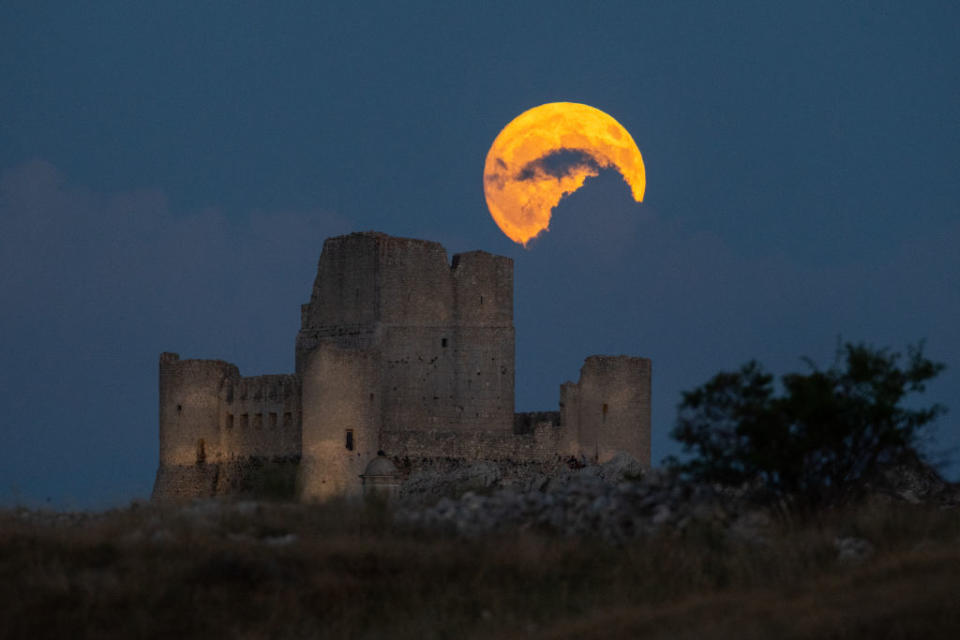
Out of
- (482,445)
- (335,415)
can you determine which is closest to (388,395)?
(482,445)

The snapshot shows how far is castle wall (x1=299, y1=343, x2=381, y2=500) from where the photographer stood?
42.7 metres

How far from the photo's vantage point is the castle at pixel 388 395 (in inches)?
1695

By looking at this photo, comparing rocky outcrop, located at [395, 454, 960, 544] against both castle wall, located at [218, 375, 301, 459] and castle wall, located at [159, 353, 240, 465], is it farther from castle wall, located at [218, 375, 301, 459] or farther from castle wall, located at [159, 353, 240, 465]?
castle wall, located at [159, 353, 240, 465]

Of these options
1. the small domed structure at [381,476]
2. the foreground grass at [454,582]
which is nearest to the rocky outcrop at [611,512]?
the foreground grass at [454,582]

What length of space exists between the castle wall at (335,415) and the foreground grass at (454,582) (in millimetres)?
20922

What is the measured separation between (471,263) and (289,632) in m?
32.7

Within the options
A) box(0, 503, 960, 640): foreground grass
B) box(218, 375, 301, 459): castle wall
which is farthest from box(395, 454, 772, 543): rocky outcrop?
box(218, 375, 301, 459): castle wall

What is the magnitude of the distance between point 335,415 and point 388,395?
5450 mm

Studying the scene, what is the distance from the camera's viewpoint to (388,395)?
48.1m

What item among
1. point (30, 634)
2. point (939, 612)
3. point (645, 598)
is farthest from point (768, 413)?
point (30, 634)

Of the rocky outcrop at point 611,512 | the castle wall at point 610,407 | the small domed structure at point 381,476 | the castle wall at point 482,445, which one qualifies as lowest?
the rocky outcrop at point 611,512

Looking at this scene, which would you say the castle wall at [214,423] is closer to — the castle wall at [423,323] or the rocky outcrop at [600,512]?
the castle wall at [423,323]

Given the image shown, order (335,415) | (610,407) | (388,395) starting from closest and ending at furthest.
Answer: (335,415) < (388,395) < (610,407)

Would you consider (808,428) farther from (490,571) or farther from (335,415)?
(335,415)
